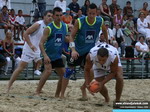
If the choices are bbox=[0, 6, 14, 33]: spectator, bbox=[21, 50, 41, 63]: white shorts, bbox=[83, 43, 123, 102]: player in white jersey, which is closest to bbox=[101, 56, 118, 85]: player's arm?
bbox=[83, 43, 123, 102]: player in white jersey

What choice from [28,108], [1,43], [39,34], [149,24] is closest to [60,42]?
[39,34]

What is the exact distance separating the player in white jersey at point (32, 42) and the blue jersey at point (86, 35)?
105cm

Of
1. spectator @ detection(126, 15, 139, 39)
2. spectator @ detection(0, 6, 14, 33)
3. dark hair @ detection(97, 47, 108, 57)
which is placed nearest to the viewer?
dark hair @ detection(97, 47, 108, 57)

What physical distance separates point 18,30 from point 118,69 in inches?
379

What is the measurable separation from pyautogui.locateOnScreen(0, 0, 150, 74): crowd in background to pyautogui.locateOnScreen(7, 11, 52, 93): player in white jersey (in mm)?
4234

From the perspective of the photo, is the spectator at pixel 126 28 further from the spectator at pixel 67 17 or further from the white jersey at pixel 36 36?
the white jersey at pixel 36 36

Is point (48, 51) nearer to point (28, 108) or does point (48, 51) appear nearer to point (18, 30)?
point (28, 108)

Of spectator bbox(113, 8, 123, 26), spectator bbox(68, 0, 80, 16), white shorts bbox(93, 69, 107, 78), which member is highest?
spectator bbox(68, 0, 80, 16)

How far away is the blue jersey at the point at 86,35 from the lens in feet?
29.1

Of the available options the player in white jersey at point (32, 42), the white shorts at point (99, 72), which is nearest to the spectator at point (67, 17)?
the player in white jersey at point (32, 42)

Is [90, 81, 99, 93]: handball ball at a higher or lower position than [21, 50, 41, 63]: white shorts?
lower

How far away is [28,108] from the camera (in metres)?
7.09

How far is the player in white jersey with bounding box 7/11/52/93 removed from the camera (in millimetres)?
9672

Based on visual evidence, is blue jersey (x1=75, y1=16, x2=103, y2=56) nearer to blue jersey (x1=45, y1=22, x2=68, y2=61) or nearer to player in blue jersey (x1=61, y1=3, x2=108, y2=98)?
player in blue jersey (x1=61, y1=3, x2=108, y2=98)
